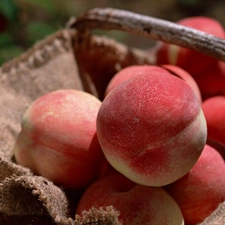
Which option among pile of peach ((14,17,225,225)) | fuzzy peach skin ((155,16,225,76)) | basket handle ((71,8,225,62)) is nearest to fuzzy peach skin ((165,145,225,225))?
pile of peach ((14,17,225,225))

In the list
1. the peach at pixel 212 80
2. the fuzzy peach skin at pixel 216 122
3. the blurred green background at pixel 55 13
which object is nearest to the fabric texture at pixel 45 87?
the blurred green background at pixel 55 13

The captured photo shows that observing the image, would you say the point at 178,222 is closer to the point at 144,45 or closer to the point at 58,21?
the point at 58,21

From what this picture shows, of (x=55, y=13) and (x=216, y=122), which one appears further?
(x=55, y=13)

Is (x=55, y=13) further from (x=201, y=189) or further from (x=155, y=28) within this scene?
(x=201, y=189)

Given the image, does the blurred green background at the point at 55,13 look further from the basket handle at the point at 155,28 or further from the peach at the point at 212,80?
the peach at the point at 212,80

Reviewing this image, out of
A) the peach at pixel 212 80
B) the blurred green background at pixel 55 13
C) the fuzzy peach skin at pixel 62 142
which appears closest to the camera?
the fuzzy peach skin at pixel 62 142

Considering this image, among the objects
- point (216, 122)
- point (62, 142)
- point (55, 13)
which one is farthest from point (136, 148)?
point (55, 13)
